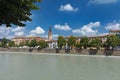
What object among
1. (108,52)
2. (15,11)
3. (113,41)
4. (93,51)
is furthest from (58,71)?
(93,51)

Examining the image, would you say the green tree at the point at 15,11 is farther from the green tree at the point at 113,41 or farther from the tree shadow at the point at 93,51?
the tree shadow at the point at 93,51

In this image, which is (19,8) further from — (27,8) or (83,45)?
(83,45)

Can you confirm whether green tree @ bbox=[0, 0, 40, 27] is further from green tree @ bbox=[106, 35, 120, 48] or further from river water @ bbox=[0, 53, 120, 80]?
green tree @ bbox=[106, 35, 120, 48]

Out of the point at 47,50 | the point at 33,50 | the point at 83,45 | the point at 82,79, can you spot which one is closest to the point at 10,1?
the point at 82,79

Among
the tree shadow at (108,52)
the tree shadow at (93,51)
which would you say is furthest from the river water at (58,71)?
the tree shadow at (93,51)

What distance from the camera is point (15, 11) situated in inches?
143

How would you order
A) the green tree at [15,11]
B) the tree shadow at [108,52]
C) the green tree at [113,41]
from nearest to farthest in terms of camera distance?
the green tree at [15,11] → the green tree at [113,41] → the tree shadow at [108,52]

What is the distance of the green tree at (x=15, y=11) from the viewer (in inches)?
139

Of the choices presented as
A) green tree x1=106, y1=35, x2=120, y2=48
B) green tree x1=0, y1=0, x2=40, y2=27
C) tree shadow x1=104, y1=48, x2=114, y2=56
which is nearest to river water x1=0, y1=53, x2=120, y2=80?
green tree x1=0, y1=0, x2=40, y2=27

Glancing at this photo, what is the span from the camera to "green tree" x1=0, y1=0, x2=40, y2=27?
→ 11.6ft

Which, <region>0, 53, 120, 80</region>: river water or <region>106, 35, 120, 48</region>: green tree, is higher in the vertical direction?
<region>106, 35, 120, 48</region>: green tree

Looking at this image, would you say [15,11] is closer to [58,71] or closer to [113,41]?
[58,71]

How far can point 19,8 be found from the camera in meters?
3.77

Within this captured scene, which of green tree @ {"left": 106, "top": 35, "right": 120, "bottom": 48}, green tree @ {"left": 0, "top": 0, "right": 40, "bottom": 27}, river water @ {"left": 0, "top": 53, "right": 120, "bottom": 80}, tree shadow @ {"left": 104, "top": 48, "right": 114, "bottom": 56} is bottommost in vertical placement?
river water @ {"left": 0, "top": 53, "right": 120, "bottom": 80}
